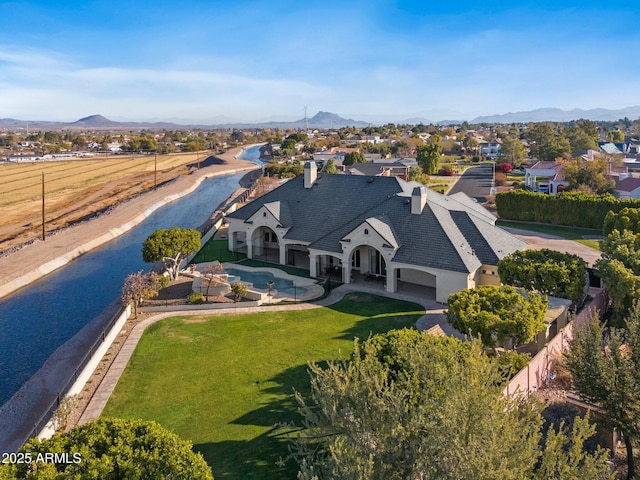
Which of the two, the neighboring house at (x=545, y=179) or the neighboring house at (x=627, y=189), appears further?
the neighboring house at (x=545, y=179)

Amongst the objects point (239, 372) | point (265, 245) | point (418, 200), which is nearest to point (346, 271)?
point (418, 200)

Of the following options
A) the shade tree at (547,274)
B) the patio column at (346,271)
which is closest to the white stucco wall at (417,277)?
the patio column at (346,271)

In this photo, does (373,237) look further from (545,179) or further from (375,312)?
(545,179)

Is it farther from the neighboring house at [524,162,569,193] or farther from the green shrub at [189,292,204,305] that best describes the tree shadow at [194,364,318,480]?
the neighboring house at [524,162,569,193]

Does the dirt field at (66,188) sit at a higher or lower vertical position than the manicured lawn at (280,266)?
higher

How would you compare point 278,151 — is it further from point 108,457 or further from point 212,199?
point 108,457

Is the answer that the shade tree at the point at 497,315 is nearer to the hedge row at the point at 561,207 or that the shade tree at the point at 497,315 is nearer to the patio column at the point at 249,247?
the patio column at the point at 249,247

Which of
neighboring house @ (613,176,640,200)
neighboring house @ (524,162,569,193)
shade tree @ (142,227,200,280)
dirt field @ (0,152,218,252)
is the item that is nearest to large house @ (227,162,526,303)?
shade tree @ (142,227,200,280)
